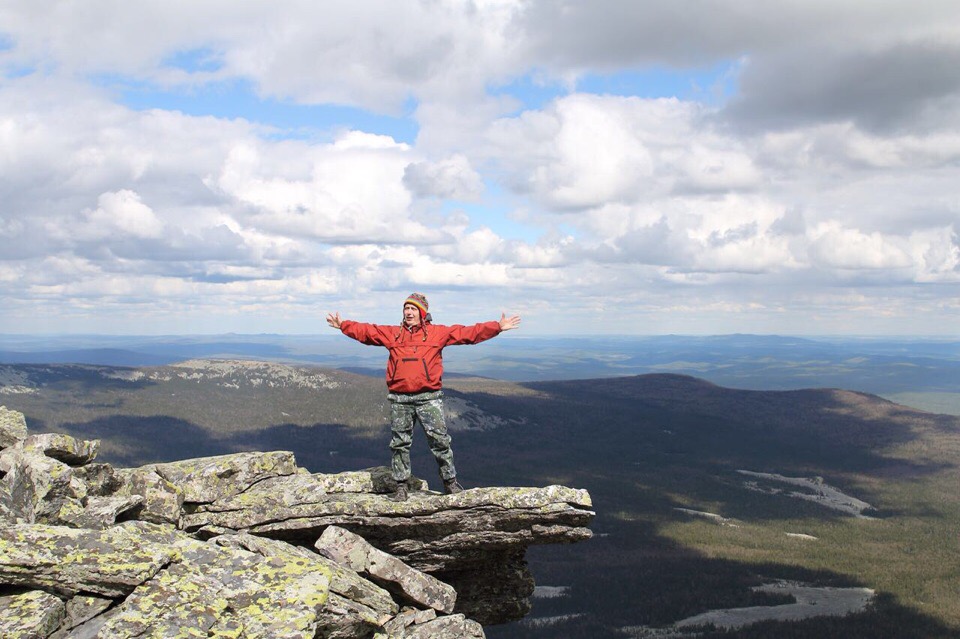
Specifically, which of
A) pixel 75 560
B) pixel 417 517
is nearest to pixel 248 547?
pixel 75 560

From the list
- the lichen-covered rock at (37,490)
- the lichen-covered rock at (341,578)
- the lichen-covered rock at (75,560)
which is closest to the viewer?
the lichen-covered rock at (75,560)

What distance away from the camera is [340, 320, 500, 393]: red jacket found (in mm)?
20375

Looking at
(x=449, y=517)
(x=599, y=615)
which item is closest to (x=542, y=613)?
(x=599, y=615)

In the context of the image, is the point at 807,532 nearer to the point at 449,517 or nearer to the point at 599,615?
the point at 599,615

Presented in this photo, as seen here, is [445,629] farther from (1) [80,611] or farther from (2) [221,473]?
(2) [221,473]

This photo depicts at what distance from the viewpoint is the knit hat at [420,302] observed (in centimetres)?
2064

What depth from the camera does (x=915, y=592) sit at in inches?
5389

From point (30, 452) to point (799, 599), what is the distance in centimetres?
14650

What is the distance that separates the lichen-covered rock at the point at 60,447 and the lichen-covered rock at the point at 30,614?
23.4 ft

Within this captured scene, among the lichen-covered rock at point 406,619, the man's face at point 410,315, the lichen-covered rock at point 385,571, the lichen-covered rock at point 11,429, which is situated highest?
the man's face at point 410,315

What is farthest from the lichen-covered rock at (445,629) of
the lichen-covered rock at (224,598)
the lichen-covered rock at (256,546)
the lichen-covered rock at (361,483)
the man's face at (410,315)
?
the man's face at (410,315)

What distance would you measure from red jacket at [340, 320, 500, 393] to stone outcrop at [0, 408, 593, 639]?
12.1 feet

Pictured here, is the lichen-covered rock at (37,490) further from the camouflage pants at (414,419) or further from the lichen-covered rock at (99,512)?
the camouflage pants at (414,419)

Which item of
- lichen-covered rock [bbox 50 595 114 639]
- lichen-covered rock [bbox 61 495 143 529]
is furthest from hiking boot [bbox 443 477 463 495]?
lichen-covered rock [bbox 50 595 114 639]
